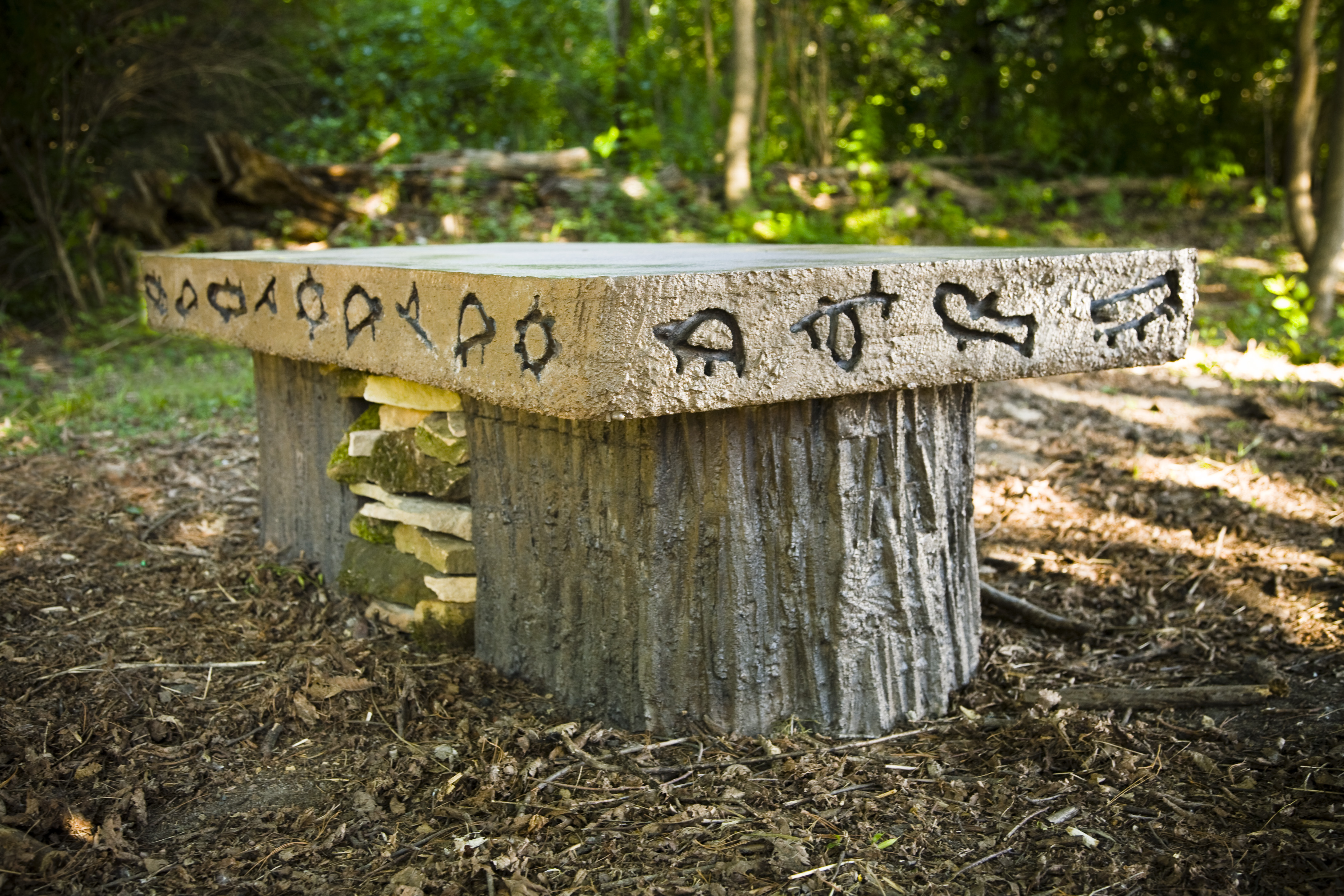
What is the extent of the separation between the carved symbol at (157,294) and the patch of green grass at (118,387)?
0.43 metres

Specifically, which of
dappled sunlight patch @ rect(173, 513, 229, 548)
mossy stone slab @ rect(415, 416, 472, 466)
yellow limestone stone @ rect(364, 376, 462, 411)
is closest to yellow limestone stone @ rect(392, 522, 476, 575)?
mossy stone slab @ rect(415, 416, 472, 466)

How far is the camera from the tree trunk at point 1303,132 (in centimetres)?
571

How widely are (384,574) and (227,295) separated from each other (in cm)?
89

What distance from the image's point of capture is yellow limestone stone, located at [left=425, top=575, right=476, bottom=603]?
240cm

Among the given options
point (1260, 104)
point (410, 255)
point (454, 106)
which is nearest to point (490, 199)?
point (454, 106)

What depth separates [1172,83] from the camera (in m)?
10.4

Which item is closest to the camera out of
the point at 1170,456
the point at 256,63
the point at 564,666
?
the point at 564,666

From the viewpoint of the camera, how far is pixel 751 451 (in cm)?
190

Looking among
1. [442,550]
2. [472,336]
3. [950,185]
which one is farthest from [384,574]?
[950,185]

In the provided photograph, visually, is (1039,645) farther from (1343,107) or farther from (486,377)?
(1343,107)

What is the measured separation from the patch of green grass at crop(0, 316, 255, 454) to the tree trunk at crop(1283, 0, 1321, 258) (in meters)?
5.85

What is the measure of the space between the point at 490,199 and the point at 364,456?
590cm

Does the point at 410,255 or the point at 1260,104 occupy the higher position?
the point at 1260,104

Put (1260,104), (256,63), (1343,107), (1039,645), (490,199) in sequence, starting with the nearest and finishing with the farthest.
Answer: (1039,645), (1343,107), (256,63), (490,199), (1260,104)
